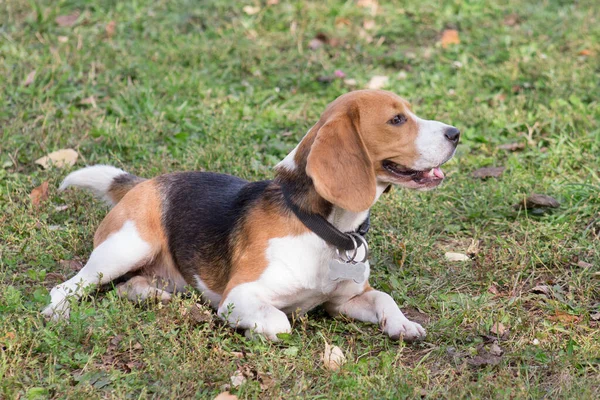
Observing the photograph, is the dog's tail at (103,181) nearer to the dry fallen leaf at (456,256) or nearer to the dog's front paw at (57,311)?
the dog's front paw at (57,311)

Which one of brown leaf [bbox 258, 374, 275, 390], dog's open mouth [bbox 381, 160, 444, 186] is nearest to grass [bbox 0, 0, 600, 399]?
brown leaf [bbox 258, 374, 275, 390]

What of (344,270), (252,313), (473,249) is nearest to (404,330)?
(344,270)

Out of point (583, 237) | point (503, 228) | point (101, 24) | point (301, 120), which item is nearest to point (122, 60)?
point (101, 24)

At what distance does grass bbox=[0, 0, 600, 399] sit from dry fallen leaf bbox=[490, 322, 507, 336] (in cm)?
3

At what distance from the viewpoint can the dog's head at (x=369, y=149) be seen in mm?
4016

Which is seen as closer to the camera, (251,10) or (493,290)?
(493,290)

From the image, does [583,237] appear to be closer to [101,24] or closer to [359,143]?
[359,143]

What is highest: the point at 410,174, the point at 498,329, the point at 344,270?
the point at 410,174

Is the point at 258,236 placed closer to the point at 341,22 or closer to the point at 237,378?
the point at 237,378

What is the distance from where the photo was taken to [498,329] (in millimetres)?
4375

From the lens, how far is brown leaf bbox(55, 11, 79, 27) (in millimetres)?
9047

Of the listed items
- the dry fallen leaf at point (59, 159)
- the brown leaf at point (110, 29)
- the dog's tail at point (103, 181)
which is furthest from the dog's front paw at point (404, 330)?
the brown leaf at point (110, 29)

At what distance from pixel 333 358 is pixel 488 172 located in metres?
2.80

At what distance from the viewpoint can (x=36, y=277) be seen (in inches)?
193
